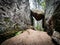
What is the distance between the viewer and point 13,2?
19.3 ft

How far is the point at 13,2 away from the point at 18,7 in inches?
24.4

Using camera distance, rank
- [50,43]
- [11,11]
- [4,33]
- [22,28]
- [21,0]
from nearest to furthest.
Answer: [50,43]
[4,33]
[11,11]
[22,28]
[21,0]

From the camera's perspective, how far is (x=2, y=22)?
190 inches

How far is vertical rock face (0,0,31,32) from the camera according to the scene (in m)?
4.96

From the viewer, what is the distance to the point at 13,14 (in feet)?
18.7

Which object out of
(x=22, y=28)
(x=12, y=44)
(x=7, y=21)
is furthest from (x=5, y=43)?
(x=22, y=28)

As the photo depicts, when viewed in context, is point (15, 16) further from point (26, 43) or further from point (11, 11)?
point (26, 43)

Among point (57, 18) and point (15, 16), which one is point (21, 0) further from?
point (57, 18)

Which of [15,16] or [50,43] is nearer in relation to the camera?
[50,43]

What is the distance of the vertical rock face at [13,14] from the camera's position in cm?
496

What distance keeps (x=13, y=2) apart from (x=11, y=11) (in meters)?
0.70

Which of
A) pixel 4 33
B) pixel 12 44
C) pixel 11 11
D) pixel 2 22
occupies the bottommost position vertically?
pixel 12 44

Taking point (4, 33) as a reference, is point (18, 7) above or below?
above

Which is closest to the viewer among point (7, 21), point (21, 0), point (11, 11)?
point (7, 21)
